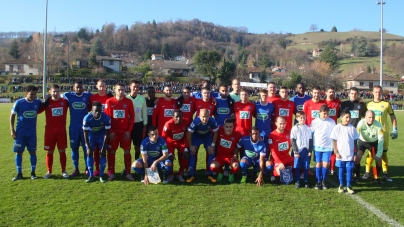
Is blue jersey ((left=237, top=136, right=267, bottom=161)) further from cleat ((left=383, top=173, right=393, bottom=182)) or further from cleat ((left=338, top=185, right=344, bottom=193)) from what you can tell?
cleat ((left=383, top=173, right=393, bottom=182))

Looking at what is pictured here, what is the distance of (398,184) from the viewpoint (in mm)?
5879

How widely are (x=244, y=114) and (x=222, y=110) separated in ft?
1.49

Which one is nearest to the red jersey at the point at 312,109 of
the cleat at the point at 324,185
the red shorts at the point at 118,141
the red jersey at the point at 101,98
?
the cleat at the point at 324,185

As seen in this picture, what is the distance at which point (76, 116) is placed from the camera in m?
6.23

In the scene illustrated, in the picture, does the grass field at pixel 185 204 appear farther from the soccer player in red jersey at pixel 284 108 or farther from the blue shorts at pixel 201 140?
the soccer player in red jersey at pixel 284 108

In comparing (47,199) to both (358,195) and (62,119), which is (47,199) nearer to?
(62,119)

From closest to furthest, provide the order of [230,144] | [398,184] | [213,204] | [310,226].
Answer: [310,226] < [213,204] < [398,184] < [230,144]

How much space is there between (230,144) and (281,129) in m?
1.01

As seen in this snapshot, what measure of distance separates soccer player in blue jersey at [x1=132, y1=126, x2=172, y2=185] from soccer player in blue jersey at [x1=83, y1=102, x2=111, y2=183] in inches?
25.7

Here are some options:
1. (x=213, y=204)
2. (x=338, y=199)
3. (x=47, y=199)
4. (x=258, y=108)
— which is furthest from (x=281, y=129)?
(x=47, y=199)

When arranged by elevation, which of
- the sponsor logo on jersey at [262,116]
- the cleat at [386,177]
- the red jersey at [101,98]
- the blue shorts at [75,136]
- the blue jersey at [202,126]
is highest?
the red jersey at [101,98]

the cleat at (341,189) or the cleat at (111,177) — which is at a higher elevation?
the cleat at (111,177)

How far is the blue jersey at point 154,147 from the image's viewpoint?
5.82 metres

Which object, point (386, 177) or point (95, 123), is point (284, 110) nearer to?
point (386, 177)
